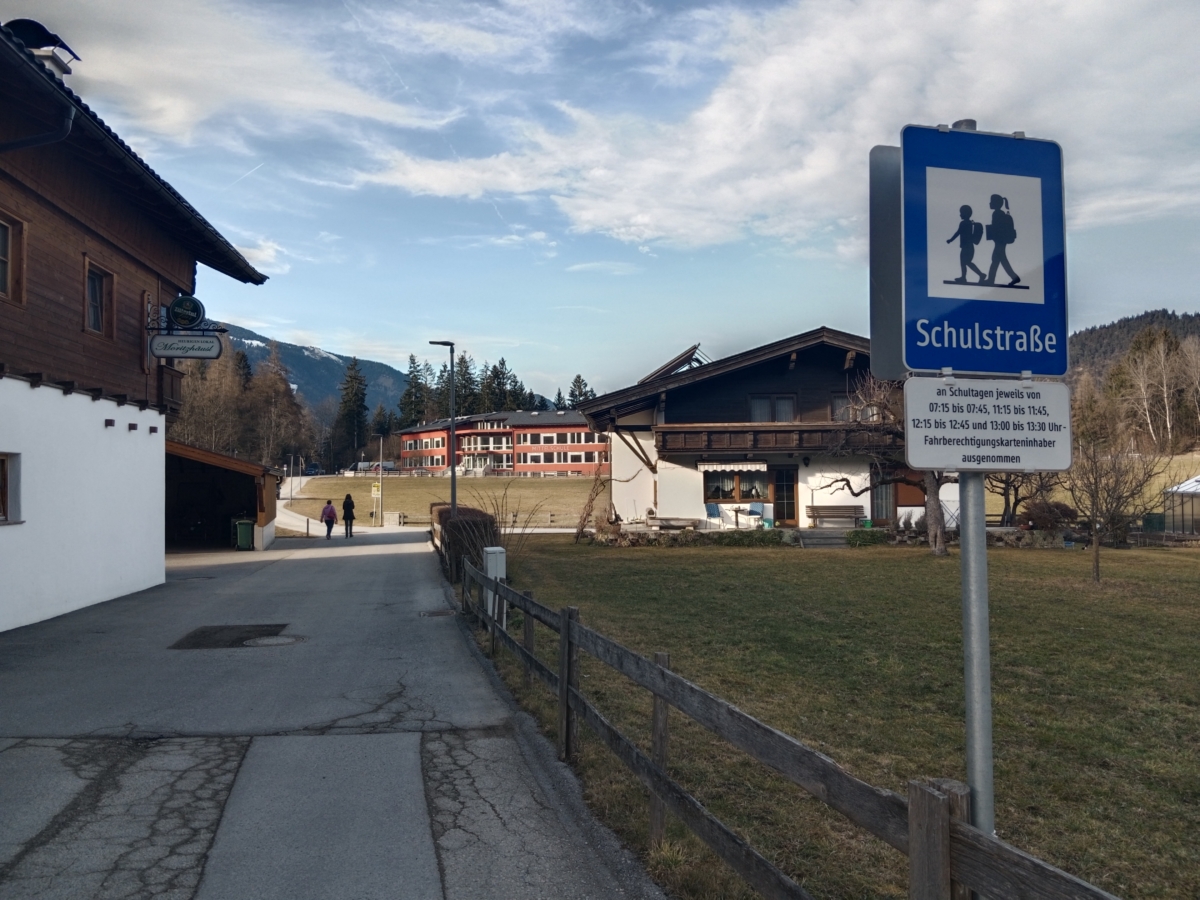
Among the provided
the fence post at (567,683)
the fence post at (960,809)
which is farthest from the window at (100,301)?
the fence post at (960,809)

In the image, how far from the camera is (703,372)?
33031mm

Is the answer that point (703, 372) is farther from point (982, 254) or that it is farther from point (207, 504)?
point (982, 254)

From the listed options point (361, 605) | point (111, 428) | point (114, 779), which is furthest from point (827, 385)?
point (114, 779)

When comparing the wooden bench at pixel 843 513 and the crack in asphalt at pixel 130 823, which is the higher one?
the wooden bench at pixel 843 513

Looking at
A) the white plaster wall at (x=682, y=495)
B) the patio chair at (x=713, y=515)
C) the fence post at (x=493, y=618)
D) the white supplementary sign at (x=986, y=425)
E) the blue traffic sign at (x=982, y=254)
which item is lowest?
the fence post at (x=493, y=618)

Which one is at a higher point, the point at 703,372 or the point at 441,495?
the point at 703,372

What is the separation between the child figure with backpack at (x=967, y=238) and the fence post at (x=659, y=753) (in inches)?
A: 111

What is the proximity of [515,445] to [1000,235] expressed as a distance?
355 ft

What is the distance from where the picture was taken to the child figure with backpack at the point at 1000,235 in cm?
290

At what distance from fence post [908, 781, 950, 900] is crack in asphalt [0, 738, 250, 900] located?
345cm

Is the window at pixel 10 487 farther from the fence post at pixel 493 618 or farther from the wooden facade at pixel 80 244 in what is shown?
the fence post at pixel 493 618

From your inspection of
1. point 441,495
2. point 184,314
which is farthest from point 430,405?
point 184,314

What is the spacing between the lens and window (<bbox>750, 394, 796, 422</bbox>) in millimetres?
34219

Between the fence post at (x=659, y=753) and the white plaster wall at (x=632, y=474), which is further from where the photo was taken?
the white plaster wall at (x=632, y=474)
